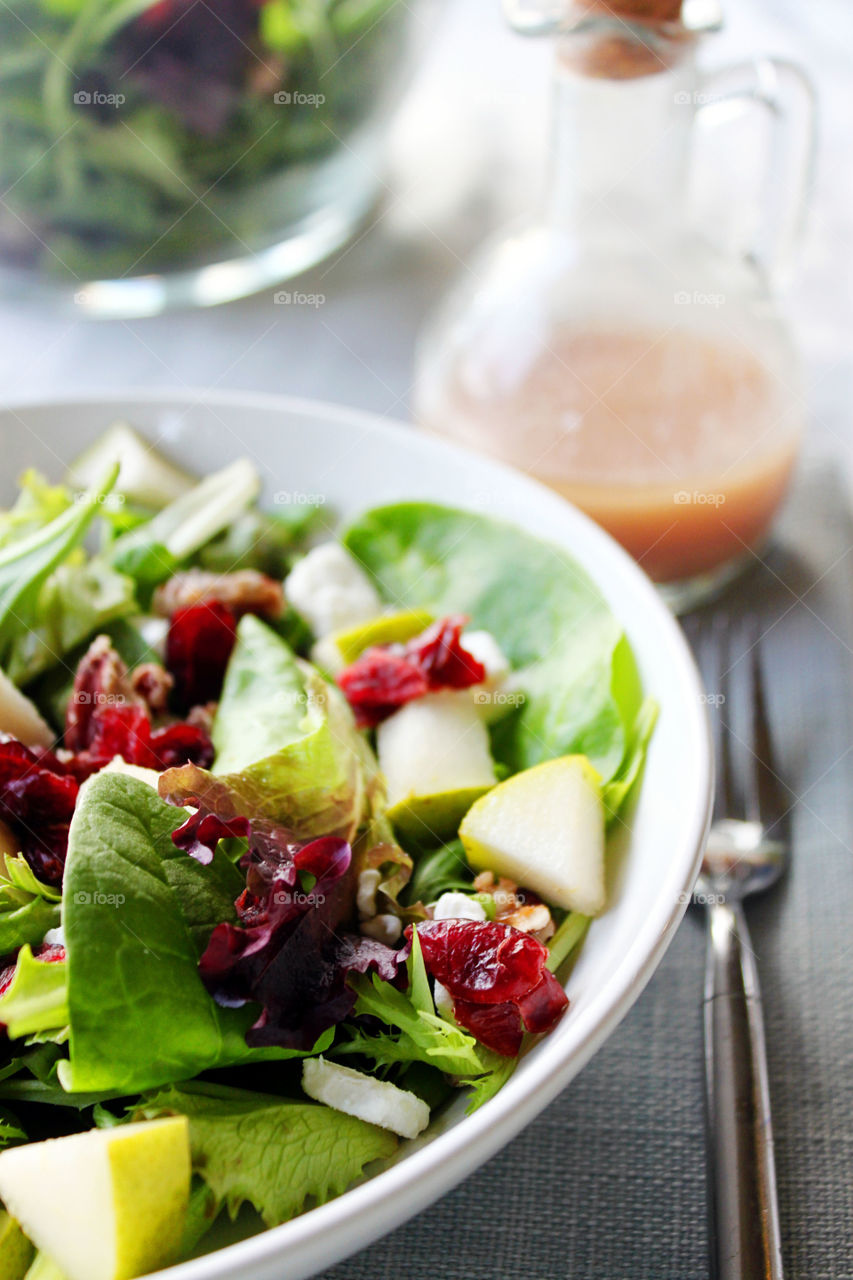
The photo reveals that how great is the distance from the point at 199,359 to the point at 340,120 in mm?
512

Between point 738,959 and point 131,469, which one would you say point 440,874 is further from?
point 131,469

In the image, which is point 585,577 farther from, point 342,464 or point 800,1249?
point 800,1249

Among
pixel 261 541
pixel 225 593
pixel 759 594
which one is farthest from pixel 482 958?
pixel 759 594

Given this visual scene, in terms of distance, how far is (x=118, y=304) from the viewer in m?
2.27

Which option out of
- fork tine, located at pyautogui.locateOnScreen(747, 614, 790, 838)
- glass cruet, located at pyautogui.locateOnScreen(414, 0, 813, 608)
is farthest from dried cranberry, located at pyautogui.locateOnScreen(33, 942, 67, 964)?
glass cruet, located at pyautogui.locateOnScreen(414, 0, 813, 608)

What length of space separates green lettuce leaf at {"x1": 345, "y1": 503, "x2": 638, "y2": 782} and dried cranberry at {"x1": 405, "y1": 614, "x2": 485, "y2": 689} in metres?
0.09

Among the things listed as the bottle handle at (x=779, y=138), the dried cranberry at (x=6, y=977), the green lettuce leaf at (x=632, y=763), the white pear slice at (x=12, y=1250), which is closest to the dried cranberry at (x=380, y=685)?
the green lettuce leaf at (x=632, y=763)

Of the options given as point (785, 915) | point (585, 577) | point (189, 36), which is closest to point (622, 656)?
point (585, 577)

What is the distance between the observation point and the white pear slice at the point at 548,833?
1029 mm

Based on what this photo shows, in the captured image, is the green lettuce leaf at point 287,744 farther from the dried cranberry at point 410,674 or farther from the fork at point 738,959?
the fork at point 738,959

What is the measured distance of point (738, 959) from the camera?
1164 millimetres

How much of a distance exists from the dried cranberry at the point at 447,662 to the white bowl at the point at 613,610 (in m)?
0.17

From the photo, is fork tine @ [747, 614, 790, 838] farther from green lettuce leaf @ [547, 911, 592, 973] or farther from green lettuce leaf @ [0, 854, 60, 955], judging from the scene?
green lettuce leaf @ [0, 854, 60, 955]

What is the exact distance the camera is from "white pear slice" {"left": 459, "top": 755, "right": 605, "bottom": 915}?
3.38 ft
